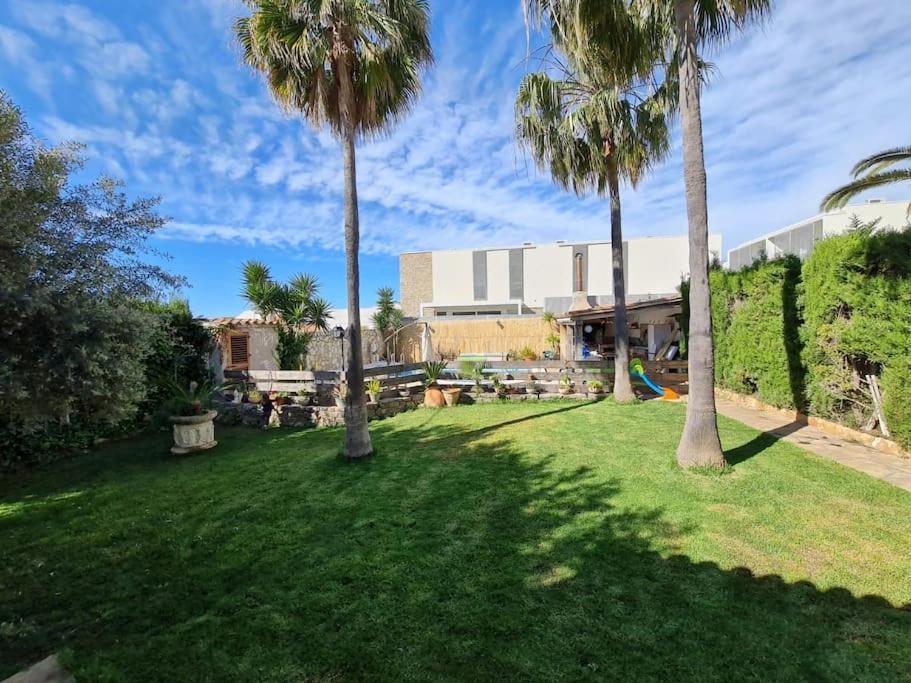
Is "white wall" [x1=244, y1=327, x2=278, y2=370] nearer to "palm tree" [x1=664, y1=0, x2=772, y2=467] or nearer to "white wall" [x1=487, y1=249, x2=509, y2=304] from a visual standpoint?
"palm tree" [x1=664, y1=0, x2=772, y2=467]

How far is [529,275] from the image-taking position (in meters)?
37.6

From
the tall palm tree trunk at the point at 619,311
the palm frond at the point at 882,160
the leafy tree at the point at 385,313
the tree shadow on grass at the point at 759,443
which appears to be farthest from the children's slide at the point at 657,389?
the leafy tree at the point at 385,313

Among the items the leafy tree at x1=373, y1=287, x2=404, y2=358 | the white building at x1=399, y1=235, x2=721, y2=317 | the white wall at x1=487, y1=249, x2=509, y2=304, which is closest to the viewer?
the leafy tree at x1=373, y1=287, x2=404, y2=358

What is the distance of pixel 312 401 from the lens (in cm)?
952

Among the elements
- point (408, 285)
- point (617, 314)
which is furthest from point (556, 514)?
point (408, 285)

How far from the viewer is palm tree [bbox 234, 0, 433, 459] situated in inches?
219

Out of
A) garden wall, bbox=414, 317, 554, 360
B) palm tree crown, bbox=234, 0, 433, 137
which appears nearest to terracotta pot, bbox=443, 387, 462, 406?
palm tree crown, bbox=234, 0, 433, 137

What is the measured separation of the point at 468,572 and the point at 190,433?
5.93 meters

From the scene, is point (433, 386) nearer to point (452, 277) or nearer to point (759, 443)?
point (759, 443)

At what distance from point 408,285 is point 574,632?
129 ft

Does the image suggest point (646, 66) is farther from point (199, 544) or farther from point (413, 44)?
point (199, 544)

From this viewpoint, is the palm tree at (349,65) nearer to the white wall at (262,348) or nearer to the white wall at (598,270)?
the white wall at (262,348)

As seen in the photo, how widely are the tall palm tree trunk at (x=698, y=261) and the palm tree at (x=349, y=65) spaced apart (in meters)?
3.71

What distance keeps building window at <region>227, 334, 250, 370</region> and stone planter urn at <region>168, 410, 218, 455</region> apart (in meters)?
9.07
